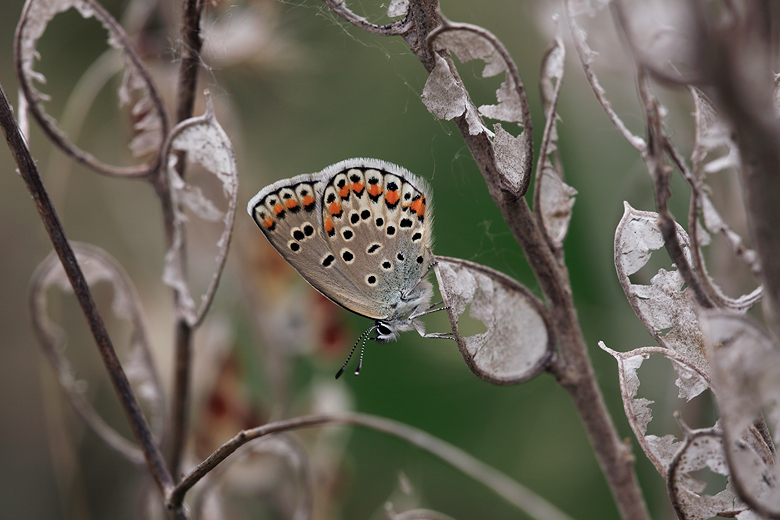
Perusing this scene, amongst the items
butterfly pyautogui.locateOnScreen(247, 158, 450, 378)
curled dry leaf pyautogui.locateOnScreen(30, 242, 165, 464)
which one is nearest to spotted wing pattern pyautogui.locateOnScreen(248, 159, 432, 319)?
butterfly pyautogui.locateOnScreen(247, 158, 450, 378)

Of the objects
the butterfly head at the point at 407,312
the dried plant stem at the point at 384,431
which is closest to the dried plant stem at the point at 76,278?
the dried plant stem at the point at 384,431

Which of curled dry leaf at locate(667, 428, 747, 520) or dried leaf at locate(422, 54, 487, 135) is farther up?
dried leaf at locate(422, 54, 487, 135)

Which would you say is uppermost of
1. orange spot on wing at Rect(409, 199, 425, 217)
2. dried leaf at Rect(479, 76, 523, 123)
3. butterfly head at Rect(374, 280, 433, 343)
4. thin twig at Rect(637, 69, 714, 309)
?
dried leaf at Rect(479, 76, 523, 123)

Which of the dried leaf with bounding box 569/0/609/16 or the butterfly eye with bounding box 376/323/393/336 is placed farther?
the butterfly eye with bounding box 376/323/393/336

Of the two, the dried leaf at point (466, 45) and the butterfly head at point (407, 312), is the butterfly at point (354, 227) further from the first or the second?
the dried leaf at point (466, 45)

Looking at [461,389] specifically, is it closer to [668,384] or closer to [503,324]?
[668,384]

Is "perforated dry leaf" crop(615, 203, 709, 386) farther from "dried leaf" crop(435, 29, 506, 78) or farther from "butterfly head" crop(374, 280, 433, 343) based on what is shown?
"butterfly head" crop(374, 280, 433, 343)
